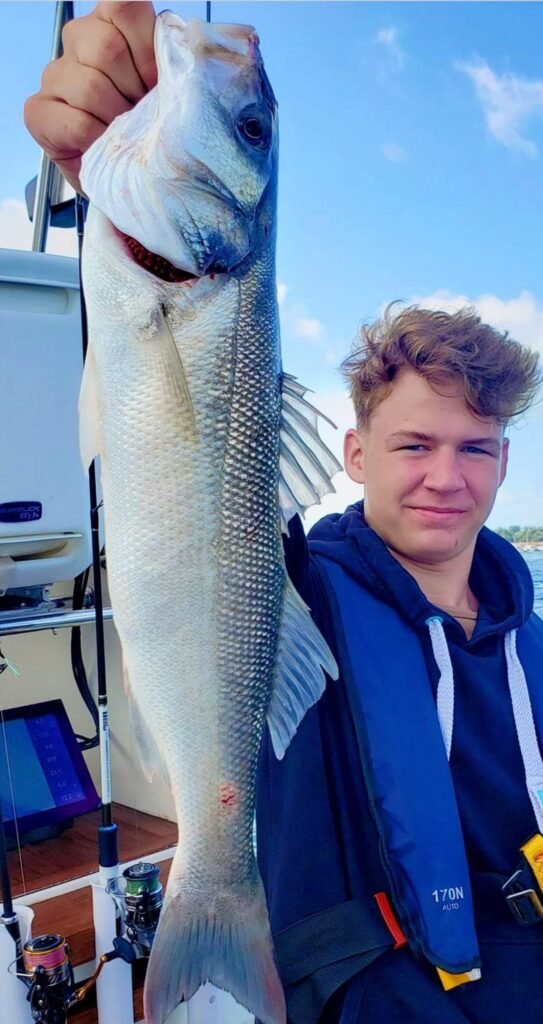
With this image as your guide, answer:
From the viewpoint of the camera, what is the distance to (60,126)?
4.16ft

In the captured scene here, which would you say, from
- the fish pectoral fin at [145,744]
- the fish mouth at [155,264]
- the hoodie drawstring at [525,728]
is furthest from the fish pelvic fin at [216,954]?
the fish mouth at [155,264]

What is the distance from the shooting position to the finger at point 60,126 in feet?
4.11

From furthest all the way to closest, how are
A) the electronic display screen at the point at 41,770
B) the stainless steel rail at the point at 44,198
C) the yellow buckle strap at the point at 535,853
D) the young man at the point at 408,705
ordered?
the stainless steel rail at the point at 44,198, the electronic display screen at the point at 41,770, the yellow buckle strap at the point at 535,853, the young man at the point at 408,705

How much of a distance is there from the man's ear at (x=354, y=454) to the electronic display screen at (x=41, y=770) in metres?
1.75

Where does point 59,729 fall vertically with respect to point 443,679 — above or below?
below

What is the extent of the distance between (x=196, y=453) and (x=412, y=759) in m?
0.87

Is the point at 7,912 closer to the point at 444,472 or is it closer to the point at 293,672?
the point at 293,672

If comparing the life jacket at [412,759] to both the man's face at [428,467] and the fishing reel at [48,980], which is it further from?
the fishing reel at [48,980]

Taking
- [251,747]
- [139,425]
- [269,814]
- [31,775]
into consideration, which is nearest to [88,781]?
[31,775]

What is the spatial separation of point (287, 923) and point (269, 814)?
19 centimetres

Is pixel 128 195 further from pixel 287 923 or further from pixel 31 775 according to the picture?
pixel 31 775

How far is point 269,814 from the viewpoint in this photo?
1588 millimetres

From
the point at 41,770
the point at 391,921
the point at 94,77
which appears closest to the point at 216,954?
the point at 391,921

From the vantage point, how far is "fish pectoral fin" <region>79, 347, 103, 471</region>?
1.13 meters
